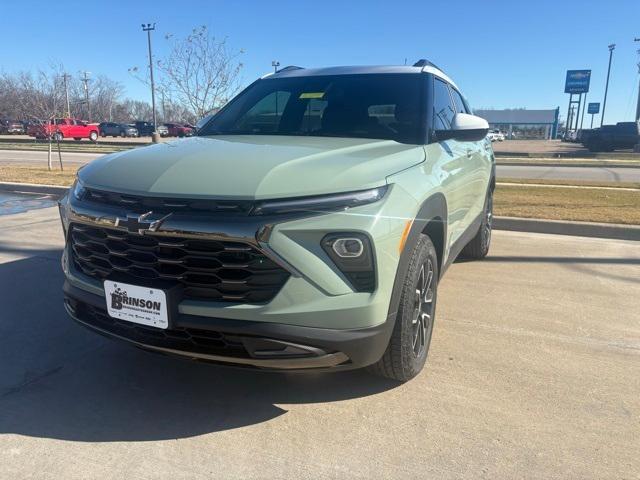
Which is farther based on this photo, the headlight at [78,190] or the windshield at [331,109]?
the windshield at [331,109]

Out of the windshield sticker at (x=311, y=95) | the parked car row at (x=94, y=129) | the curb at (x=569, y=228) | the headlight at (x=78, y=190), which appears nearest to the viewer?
the headlight at (x=78, y=190)

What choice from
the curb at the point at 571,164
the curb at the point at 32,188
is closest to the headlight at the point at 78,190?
the curb at the point at 32,188

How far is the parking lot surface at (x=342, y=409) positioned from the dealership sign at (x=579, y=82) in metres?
78.6

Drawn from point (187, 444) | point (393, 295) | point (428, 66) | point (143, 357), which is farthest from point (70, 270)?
point (428, 66)

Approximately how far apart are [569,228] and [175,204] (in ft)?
20.5

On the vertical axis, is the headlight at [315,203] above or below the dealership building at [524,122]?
below

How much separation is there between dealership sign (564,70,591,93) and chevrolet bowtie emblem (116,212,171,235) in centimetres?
8122

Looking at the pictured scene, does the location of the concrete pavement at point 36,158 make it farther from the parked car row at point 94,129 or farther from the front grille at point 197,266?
the front grille at point 197,266

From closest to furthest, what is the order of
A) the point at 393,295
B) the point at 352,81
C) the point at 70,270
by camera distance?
the point at 393,295 < the point at 70,270 < the point at 352,81

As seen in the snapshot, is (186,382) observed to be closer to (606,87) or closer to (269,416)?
(269,416)

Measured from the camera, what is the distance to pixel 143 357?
3.34 metres

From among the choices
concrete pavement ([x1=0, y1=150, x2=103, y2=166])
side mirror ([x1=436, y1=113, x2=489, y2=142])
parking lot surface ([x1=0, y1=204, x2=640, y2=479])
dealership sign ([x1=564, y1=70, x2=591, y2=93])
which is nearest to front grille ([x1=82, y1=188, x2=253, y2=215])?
parking lot surface ([x1=0, y1=204, x2=640, y2=479])

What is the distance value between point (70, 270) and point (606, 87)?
251 ft

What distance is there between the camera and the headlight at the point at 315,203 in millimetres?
2246
